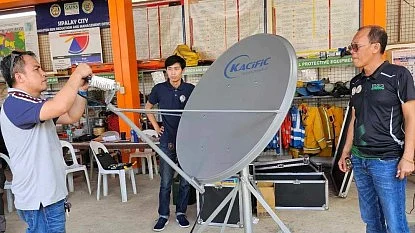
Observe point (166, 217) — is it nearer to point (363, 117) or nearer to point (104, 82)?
point (363, 117)

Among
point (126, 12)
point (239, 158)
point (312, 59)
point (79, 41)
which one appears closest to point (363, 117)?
point (239, 158)

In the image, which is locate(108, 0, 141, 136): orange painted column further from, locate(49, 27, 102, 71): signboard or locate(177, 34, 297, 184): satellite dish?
locate(177, 34, 297, 184): satellite dish

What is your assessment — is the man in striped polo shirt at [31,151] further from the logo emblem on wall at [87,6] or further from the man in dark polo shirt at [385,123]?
the logo emblem on wall at [87,6]

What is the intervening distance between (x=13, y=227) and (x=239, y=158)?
3.09m

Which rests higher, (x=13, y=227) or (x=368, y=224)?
(x=368, y=224)

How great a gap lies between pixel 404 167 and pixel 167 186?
6.32ft

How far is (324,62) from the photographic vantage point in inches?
188

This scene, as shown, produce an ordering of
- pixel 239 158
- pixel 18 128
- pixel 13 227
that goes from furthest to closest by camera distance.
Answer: pixel 13 227
pixel 18 128
pixel 239 158

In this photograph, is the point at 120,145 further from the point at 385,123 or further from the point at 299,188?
the point at 385,123

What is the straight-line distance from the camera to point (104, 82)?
1.32m

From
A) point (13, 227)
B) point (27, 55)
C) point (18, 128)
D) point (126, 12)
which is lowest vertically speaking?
point (13, 227)

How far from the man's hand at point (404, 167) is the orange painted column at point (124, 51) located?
3725mm

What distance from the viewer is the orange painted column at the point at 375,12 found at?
4.16 m

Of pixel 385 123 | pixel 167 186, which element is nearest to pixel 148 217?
pixel 167 186
